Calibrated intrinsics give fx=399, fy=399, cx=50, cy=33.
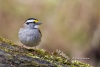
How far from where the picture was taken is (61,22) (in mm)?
12391

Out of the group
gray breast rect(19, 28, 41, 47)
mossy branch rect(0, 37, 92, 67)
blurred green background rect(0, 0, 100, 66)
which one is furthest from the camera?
blurred green background rect(0, 0, 100, 66)

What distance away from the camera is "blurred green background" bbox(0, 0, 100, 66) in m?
12.1

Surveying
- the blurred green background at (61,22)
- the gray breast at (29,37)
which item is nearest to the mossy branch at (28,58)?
the gray breast at (29,37)

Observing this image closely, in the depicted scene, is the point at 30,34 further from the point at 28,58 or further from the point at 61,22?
the point at 61,22

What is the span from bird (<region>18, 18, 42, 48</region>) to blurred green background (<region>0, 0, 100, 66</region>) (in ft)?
15.1

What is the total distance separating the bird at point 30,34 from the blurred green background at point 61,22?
181 inches

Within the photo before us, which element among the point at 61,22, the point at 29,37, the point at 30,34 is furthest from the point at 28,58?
the point at 61,22

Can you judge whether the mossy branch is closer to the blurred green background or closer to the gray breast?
the gray breast

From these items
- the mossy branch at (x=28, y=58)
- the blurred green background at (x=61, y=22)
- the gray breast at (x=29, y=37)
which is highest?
the blurred green background at (x=61, y=22)

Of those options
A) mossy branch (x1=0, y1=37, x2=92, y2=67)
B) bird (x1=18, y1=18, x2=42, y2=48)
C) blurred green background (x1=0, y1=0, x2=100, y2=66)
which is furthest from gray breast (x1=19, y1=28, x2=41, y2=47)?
blurred green background (x1=0, y1=0, x2=100, y2=66)

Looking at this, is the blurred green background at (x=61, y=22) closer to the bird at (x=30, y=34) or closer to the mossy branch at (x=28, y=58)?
the bird at (x=30, y=34)

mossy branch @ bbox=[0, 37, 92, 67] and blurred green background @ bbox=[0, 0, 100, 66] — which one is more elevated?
blurred green background @ bbox=[0, 0, 100, 66]

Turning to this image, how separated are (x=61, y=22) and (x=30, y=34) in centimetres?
551

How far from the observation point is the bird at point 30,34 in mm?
6766
